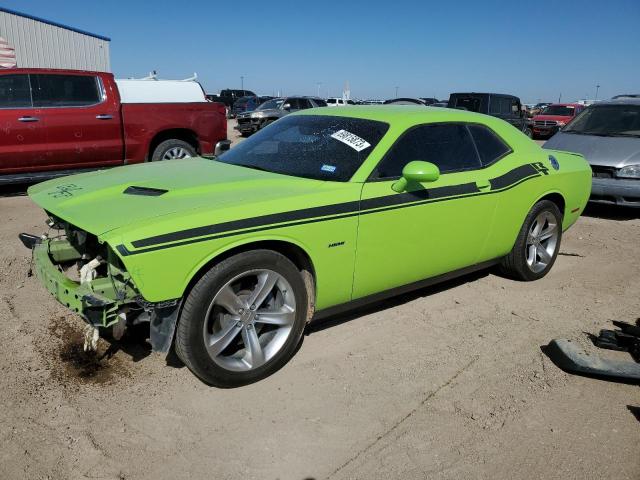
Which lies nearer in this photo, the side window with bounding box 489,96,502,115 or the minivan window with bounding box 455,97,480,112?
the minivan window with bounding box 455,97,480,112

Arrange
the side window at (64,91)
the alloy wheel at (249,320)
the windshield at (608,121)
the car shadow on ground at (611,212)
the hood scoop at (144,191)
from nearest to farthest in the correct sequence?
the alloy wheel at (249,320) → the hood scoop at (144,191) → the side window at (64,91) → the car shadow on ground at (611,212) → the windshield at (608,121)

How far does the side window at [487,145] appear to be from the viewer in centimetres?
427

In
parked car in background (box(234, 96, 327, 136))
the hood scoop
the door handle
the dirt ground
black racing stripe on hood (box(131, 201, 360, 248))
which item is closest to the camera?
the dirt ground

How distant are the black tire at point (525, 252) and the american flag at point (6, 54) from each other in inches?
816

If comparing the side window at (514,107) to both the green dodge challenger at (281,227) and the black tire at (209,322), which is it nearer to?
the green dodge challenger at (281,227)

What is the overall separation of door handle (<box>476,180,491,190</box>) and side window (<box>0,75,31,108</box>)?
254 inches

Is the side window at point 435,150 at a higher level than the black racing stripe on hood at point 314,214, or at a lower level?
higher

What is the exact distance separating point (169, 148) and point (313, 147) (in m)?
5.34

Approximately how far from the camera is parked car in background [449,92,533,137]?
17922 mm

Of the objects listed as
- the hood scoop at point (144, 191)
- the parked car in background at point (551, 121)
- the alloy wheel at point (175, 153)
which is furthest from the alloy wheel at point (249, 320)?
the parked car in background at point (551, 121)

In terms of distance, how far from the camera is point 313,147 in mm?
3793

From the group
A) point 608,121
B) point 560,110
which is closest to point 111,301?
point 608,121

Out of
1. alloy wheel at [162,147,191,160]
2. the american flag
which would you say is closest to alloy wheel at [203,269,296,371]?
alloy wheel at [162,147,191,160]

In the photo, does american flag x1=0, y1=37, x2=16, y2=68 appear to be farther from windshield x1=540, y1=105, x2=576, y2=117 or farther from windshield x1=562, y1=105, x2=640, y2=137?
windshield x1=540, y1=105, x2=576, y2=117
